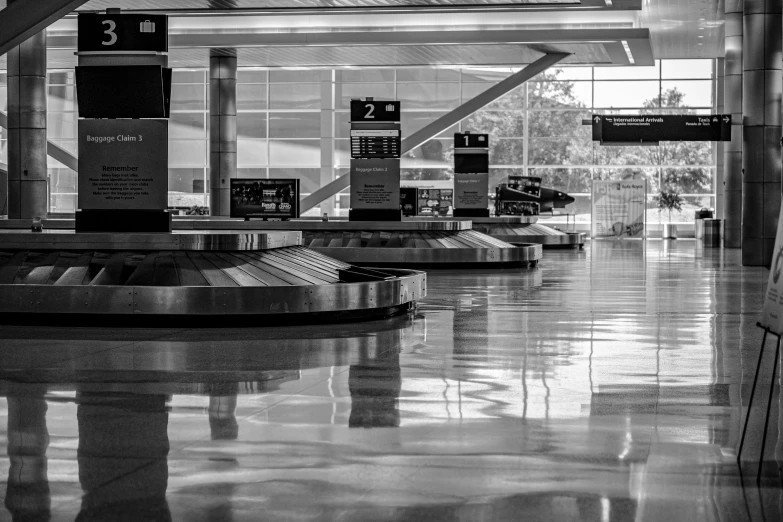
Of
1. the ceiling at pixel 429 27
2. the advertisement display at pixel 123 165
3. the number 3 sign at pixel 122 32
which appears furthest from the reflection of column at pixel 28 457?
the ceiling at pixel 429 27

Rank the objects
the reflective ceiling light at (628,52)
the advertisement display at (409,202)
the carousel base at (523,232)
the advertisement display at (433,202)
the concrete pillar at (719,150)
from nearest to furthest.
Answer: the carousel base at (523,232)
the advertisement display at (409,202)
the reflective ceiling light at (628,52)
the advertisement display at (433,202)
the concrete pillar at (719,150)

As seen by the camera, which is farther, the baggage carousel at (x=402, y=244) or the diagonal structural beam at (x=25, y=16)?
the diagonal structural beam at (x=25, y=16)

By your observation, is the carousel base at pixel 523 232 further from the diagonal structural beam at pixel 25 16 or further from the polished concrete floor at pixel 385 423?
the polished concrete floor at pixel 385 423

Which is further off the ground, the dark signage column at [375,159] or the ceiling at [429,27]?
the ceiling at [429,27]

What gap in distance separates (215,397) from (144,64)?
591cm

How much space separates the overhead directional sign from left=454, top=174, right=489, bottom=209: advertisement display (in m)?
4.07

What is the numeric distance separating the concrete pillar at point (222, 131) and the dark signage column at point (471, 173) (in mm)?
12006

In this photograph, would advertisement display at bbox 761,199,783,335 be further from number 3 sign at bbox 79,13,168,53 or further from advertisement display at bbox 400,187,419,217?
advertisement display at bbox 400,187,419,217

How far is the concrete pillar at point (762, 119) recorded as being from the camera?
23438mm

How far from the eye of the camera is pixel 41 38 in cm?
2836

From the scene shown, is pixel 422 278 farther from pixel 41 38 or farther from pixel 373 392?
pixel 41 38

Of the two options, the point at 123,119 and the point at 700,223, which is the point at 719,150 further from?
the point at 123,119

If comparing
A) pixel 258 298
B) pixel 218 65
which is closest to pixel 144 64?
pixel 258 298

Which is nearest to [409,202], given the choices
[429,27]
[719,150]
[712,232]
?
[429,27]
